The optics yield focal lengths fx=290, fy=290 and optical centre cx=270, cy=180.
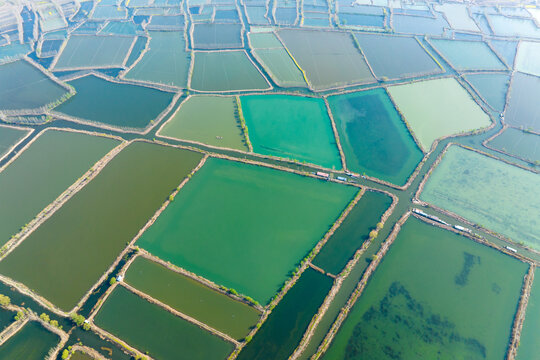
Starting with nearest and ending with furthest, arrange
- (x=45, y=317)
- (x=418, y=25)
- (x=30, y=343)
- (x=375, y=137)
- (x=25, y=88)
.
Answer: (x=30, y=343) < (x=45, y=317) < (x=375, y=137) < (x=25, y=88) < (x=418, y=25)

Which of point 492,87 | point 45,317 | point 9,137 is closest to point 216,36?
point 9,137

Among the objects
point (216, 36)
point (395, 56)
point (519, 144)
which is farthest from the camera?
point (216, 36)

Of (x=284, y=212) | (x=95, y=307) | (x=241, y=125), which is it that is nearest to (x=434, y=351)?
(x=284, y=212)

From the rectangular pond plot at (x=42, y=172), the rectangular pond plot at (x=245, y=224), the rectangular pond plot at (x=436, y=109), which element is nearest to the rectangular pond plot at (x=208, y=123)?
the rectangular pond plot at (x=245, y=224)

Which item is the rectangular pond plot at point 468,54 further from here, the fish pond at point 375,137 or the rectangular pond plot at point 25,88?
the rectangular pond plot at point 25,88

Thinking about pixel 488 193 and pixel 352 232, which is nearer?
pixel 352 232

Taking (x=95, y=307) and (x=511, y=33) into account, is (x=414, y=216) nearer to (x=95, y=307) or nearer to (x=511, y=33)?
(x=95, y=307)

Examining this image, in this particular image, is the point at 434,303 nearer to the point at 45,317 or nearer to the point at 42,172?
the point at 45,317
